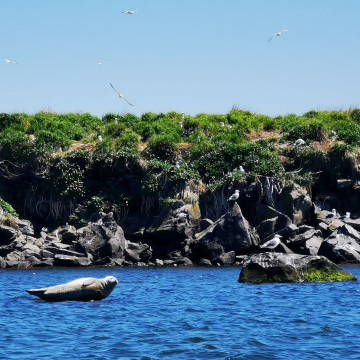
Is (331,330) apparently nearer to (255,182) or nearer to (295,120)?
(255,182)

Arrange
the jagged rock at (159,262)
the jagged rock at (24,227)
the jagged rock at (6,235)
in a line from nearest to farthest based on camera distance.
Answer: the jagged rock at (6,235), the jagged rock at (159,262), the jagged rock at (24,227)

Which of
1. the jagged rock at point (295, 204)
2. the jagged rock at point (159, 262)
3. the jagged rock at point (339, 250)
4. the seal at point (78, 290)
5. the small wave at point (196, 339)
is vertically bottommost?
the small wave at point (196, 339)

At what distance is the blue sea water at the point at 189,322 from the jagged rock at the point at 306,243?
969 cm

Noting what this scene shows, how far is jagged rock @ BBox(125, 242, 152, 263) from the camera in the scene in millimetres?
42250

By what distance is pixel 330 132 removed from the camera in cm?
5184

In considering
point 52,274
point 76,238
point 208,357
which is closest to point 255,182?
point 76,238

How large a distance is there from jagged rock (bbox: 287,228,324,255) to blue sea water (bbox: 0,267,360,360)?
9.69 meters

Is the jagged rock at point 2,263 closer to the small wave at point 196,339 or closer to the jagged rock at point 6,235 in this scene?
the jagged rock at point 6,235

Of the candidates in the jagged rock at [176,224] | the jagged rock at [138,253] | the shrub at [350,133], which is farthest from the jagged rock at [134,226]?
the shrub at [350,133]

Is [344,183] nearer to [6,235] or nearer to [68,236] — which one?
[68,236]

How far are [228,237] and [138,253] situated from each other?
481cm

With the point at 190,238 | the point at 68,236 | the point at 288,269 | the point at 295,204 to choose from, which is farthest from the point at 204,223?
the point at 288,269

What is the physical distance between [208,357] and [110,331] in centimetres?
366

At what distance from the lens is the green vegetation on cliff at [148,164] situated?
1837 inches
